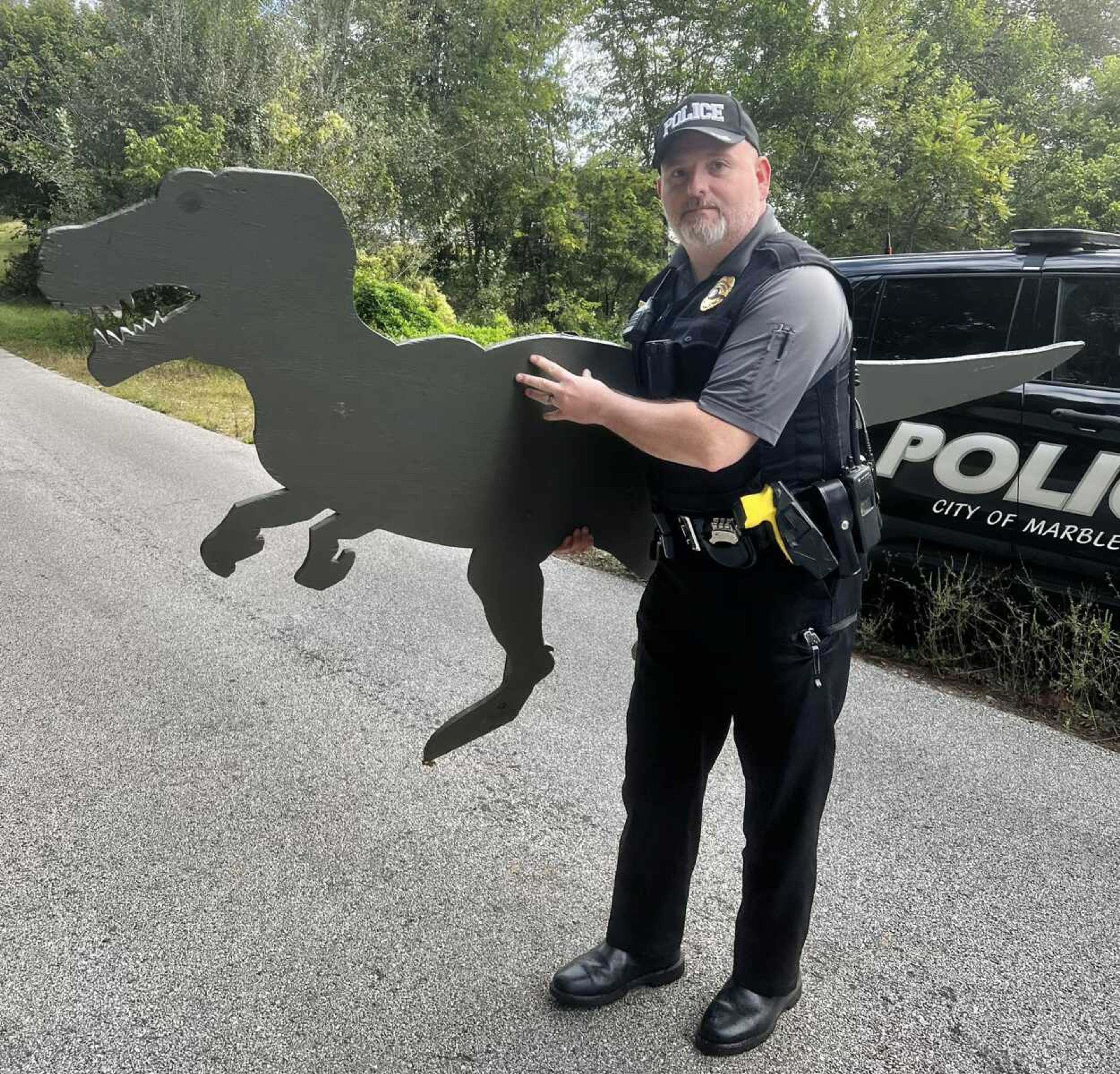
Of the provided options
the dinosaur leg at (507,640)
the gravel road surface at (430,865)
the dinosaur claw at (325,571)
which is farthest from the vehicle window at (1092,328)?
the dinosaur claw at (325,571)

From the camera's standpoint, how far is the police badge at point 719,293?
1655mm

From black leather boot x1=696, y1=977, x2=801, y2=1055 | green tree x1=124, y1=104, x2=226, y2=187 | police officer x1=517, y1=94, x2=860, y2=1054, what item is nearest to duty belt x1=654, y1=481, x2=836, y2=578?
police officer x1=517, y1=94, x2=860, y2=1054

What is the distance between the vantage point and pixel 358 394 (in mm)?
1676

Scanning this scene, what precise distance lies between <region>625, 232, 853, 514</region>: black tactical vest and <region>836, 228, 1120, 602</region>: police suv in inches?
77.1

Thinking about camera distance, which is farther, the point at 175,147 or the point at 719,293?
the point at 175,147

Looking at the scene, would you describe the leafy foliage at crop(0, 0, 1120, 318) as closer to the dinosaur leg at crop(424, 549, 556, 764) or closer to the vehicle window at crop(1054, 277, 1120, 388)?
the vehicle window at crop(1054, 277, 1120, 388)

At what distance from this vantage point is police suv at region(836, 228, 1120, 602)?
345 centimetres

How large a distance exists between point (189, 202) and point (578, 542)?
110cm

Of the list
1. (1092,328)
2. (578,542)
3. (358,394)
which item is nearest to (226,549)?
(358,394)

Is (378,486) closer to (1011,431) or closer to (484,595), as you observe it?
(484,595)

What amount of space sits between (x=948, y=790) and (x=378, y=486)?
248 cm

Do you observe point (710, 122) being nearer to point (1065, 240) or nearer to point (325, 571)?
point (325, 571)

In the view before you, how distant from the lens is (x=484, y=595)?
1977mm

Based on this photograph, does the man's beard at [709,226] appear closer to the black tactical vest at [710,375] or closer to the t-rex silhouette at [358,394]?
the black tactical vest at [710,375]
